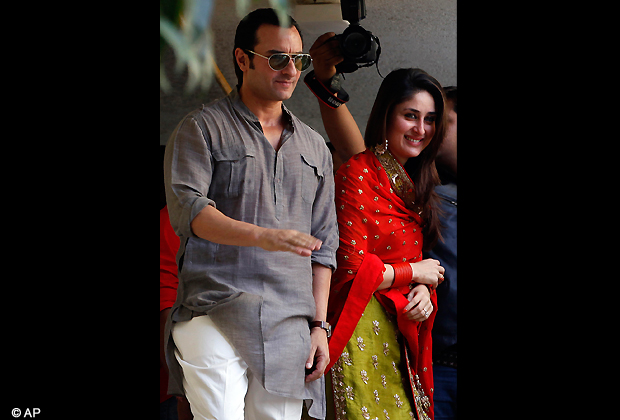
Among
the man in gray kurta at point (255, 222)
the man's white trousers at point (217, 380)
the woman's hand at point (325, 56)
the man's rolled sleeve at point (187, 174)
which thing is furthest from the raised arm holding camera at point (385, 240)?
the man's rolled sleeve at point (187, 174)

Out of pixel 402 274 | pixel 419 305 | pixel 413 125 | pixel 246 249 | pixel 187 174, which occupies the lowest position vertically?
pixel 419 305

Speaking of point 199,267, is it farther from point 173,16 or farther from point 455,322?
point 455,322

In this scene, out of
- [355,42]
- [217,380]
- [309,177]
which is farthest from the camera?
[355,42]

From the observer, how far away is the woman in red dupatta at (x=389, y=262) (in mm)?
2027

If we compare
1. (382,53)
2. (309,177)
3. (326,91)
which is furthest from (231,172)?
(382,53)

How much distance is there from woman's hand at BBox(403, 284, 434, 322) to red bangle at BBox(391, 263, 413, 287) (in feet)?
0.15

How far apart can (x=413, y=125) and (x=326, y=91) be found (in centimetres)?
32

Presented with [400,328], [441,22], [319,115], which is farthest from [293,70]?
[400,328]

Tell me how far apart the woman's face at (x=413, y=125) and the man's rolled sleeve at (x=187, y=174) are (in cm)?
73

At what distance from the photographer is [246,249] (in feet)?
5.60

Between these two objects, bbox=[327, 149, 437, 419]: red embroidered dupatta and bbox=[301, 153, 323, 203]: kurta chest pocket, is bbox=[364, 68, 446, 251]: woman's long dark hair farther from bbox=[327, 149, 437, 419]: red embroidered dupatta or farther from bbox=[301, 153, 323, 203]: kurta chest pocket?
bbox=[301, 153, 323, 203]: kurta chest pocket

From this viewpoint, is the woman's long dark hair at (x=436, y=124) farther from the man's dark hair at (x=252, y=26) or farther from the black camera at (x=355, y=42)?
the man's dark hair at (x=252, y=26)

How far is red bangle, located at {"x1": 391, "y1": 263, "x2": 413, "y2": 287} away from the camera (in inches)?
81.7

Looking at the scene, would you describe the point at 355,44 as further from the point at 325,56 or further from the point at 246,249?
the point at 246,249
